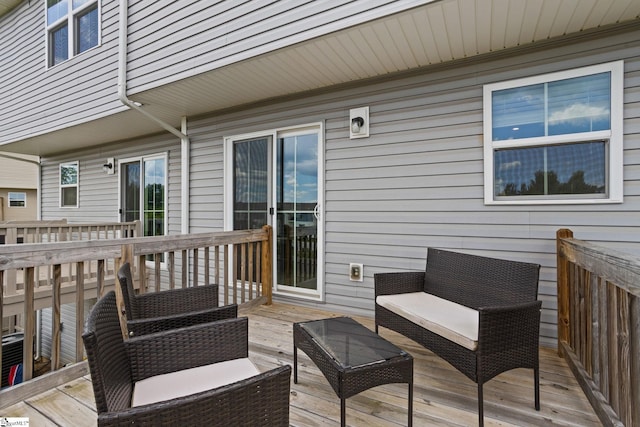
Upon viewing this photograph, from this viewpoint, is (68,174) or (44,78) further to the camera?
(68,174)

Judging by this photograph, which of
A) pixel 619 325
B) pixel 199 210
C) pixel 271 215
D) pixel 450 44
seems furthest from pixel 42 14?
pixel 619 325

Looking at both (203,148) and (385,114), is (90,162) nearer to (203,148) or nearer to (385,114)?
(203,148)

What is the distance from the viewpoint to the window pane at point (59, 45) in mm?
5168

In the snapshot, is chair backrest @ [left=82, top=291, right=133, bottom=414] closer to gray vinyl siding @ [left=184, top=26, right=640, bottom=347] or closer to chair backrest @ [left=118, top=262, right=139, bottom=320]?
chair backrest @ [left=118, top=262, right=139, bottom=320]

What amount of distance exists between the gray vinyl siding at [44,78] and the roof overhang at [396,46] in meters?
0.64

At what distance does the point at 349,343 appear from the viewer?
6.11 ft

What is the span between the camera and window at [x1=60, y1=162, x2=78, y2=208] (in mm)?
7004

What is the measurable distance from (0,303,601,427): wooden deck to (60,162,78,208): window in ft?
20.9

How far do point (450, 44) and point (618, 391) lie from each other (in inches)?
104

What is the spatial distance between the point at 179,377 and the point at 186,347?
13cm

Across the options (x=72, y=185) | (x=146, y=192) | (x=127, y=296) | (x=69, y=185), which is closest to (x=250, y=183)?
(x=146, y=192)

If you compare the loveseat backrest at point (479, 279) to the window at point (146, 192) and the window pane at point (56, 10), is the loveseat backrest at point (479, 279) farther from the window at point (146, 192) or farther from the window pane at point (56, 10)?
the window pane at point (56, 10)

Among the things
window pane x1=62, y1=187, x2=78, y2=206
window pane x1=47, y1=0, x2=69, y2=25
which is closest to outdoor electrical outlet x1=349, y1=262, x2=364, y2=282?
window pane x1=47, y1=0, x2=69, y2=25

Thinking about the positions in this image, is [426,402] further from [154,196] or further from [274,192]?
[154,196]
